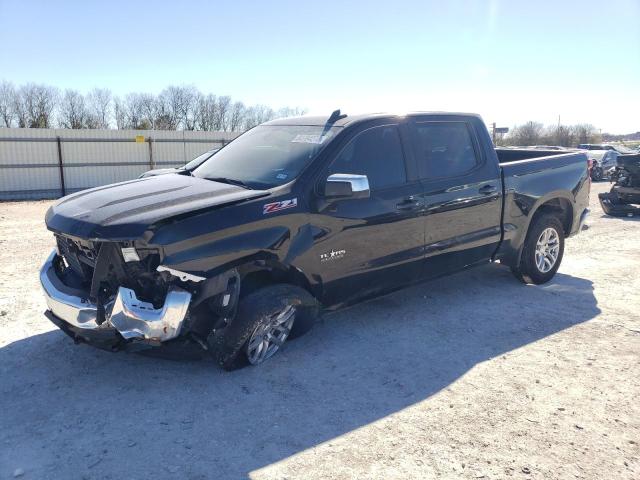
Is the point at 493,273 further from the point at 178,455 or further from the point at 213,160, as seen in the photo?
the point at 178,455

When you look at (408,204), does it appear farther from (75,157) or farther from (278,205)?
(75,157)

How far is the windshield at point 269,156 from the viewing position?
4.16 metres

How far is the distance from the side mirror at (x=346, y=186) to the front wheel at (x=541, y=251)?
9.44ft

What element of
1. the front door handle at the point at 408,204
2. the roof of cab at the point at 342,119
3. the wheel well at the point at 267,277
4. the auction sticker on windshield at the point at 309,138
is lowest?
the wheel well at the point at 267,277

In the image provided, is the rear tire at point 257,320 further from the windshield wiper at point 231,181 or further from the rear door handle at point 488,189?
the rear door handle at point 488,189

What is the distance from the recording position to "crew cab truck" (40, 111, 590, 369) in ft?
11.1

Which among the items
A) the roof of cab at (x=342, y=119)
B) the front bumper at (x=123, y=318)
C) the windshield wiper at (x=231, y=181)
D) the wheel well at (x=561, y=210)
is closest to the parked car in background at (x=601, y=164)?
the wheel well at (x=561, y=210)

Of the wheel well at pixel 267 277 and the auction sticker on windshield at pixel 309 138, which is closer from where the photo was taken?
the wheel well at pixel 267 277

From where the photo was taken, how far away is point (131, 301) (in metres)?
3.27

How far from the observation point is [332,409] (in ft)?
11.2

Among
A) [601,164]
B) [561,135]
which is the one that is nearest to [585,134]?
[561,135]

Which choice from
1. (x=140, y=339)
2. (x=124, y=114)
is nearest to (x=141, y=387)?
(x=140, y=339)

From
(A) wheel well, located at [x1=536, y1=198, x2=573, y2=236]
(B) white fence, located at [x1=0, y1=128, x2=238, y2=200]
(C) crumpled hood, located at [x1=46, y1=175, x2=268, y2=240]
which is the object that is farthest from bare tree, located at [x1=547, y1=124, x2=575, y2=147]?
(C) crumpled hood, located at [x1=46, y1=175, x2=268, y2=240]

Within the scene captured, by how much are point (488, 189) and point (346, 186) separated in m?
2.11
